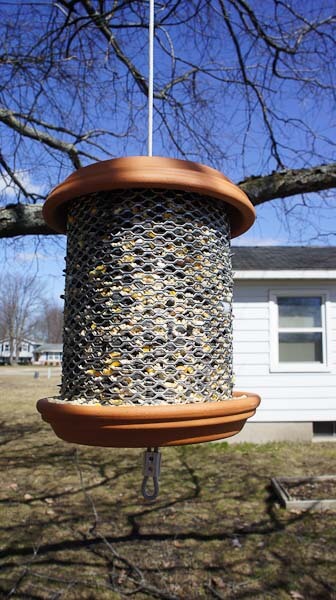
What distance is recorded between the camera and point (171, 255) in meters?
1.47

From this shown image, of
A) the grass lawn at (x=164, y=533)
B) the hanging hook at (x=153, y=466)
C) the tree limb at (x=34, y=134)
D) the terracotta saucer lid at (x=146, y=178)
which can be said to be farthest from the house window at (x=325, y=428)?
the terracotta saucer lid at (x=146, y=178)

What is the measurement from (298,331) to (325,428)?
1.89 m

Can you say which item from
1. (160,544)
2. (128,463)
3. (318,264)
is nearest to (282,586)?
(160,544)

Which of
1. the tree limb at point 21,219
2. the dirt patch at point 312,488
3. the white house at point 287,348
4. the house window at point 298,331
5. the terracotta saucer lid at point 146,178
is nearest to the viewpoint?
the terracotta saucer lid at point 146,178

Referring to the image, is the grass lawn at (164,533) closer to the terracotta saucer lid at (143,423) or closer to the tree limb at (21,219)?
the tree limb at (21,219)

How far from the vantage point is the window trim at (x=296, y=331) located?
367 inches

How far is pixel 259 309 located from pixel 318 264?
1.60 metres

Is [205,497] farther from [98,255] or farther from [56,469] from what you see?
[98,255]

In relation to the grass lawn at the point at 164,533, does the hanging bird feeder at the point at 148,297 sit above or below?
above

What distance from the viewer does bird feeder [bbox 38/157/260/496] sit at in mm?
1310

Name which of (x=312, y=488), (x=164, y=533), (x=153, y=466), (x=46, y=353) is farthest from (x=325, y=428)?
(x=46, y=353)

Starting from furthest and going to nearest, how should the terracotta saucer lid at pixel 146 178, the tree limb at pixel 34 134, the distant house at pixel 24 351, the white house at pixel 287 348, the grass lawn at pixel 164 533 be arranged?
1. the distant house at pixel 24 351
2. the white house at pixel 287 348
3. the tree limb at pixel 34 134
4. the grass lawn at pixel 164 533
5. the terracotta saucer lid at pixel 146 178

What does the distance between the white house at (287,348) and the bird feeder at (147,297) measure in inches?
302

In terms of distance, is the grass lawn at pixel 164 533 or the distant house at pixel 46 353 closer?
the grass lawn at pixel 164 533
